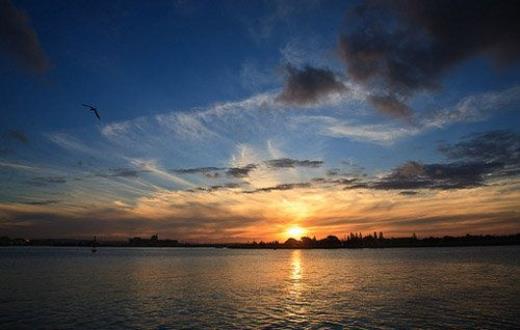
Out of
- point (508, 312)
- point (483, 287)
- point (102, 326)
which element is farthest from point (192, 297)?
point (483, 287)

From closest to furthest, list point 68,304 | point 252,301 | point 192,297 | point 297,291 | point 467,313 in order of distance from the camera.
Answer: point 467,313
point 68,304
point 252,301
point 192,297
point 297,291

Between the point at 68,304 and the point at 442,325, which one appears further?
the point at 68,304

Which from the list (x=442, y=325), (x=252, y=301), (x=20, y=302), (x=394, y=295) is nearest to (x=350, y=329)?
(x=442, y=325)

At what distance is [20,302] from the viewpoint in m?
45.7

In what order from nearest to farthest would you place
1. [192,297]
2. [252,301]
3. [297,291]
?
[252,301] → [192,297] → [297,291]

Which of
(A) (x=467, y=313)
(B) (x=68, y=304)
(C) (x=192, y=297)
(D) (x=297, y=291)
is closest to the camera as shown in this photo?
(A) (x=467, y=313)

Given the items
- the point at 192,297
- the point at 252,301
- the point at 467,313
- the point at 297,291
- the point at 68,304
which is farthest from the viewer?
the point at 297,291

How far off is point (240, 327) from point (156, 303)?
54.9 ft

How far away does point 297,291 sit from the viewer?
193 feet

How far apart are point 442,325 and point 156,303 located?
31475 millimetres

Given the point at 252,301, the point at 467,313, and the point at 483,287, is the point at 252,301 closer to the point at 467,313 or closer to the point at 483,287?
the point at 467,313

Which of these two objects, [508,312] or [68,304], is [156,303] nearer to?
[68,304]

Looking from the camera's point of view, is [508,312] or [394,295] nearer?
[508,312]

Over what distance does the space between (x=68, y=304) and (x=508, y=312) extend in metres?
49.2
